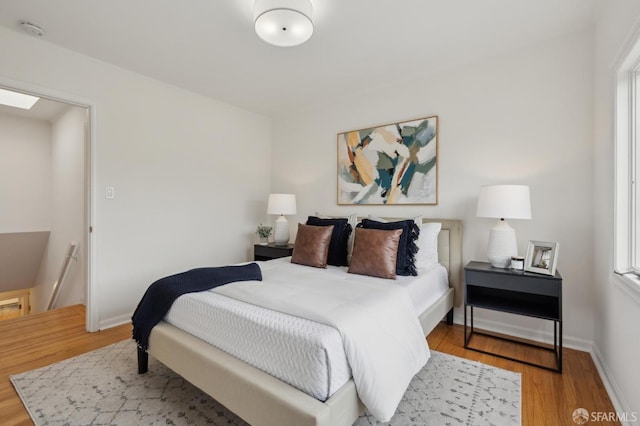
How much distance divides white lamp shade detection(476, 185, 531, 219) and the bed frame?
5.83ft

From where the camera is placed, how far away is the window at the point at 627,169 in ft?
5.64

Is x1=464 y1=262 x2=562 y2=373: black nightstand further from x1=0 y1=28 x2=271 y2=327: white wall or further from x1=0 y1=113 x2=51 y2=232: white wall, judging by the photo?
x1=0 y1=113 x2=51 y2=232: white wall

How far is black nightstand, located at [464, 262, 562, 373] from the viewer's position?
2.13 meters

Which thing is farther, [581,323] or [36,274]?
[36,274]

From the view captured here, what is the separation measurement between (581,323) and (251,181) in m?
3.92

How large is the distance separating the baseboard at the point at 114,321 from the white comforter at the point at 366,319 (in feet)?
6.10

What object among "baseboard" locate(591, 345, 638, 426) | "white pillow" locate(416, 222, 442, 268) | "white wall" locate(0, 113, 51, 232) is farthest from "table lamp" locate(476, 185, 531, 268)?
"white wall" locate(0, 113, 51, 232)

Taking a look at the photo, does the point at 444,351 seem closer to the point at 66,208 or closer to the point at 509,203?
the point at 509,203

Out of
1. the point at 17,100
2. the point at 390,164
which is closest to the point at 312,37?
the point at 390,164

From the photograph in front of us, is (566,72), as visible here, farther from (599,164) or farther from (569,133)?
(599,164)

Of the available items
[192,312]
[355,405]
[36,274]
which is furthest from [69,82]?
[36,274]

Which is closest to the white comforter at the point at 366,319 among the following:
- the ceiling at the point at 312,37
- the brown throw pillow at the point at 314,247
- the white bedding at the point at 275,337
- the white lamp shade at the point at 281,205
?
the white bedding at the point at 275,337

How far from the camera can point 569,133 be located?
2432 mm

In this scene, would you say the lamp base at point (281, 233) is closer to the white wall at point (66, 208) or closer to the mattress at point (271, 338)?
the mattress at point (271, 338)
